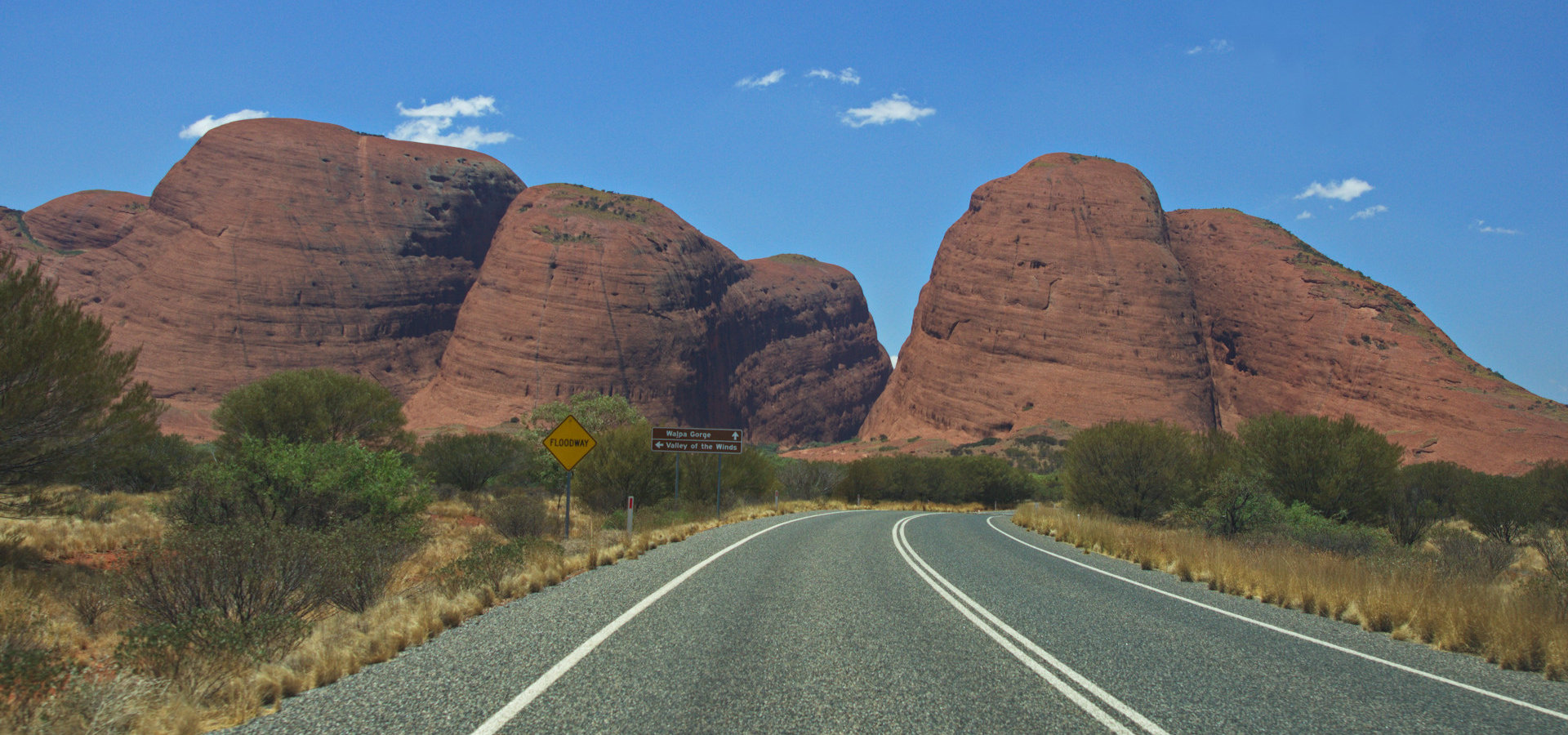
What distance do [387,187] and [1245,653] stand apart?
10289cm

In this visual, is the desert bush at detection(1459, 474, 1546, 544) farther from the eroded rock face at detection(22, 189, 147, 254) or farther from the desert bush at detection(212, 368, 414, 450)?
the eroded rock face at detection(22, 189, 147, 254)

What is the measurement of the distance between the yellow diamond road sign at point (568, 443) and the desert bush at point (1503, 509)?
2332 centimetres

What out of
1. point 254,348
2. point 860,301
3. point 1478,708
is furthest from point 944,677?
point 860,301

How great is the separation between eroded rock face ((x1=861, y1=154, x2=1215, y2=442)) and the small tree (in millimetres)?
80000

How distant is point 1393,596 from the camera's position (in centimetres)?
847

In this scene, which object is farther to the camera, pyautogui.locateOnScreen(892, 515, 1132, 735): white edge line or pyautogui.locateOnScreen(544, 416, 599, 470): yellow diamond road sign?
pyautogui.locateOnScreen(544, 416, 599, 470): yellow diamond road sign

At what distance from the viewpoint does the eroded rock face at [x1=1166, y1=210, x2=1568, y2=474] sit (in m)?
71.8

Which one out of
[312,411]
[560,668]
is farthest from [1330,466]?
[312,411]

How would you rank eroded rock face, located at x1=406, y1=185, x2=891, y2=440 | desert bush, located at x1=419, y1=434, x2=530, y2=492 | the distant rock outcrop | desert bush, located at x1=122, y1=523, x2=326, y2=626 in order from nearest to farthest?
desert bush, located at x1=122, y1=523, x2=326, y2=626, desert bush, located at x1=419, y1=434, x2=530, y2=492, the distant rock outcrop, eroded rock face, located at x1=406, y1=185, x2=891, y2=440

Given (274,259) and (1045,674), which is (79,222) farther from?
(1045,674)

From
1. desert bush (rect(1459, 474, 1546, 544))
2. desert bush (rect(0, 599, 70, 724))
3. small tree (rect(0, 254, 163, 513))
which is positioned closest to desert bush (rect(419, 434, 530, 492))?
small tree (rect(0, 254, 163, 513))

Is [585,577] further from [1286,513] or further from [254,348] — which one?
[254,348]

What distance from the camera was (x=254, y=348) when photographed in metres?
80.1

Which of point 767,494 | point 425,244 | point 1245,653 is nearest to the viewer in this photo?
point 1245,653
